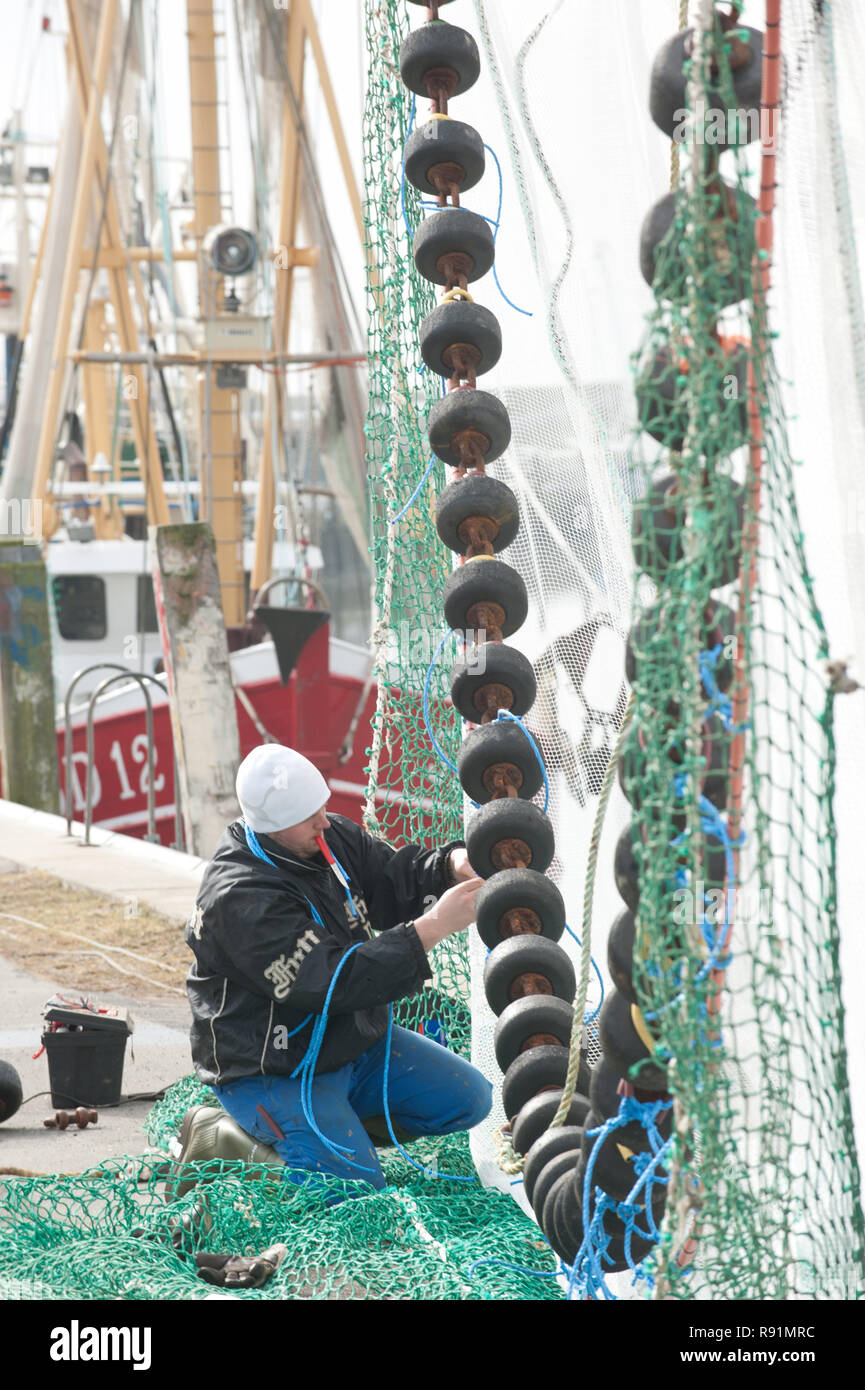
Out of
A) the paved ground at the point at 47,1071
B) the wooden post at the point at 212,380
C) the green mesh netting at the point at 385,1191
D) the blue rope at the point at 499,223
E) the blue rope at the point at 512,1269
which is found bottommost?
the paved ground at the point at 47,1071

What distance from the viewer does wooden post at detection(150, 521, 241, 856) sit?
9.54 m

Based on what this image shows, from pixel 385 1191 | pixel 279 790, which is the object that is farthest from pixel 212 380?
pixel 385 1191

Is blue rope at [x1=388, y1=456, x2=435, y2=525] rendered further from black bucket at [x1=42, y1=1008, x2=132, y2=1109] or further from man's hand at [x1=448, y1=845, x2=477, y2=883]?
black bucket at [x1=42, y1=1008, x2=132, y2=1109]

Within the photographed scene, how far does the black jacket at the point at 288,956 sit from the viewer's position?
153 inches

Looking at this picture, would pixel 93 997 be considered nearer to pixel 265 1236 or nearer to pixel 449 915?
pixel 265 1236

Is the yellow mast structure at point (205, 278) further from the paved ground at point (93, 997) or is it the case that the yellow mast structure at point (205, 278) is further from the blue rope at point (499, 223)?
the blue rope at point (499, 223)

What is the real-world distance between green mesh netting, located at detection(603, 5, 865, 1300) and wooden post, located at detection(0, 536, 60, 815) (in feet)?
32.4

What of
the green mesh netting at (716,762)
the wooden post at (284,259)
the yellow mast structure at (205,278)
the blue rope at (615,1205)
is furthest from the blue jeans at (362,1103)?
the wooden post at (284,259)

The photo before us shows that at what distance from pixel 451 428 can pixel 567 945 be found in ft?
4.84

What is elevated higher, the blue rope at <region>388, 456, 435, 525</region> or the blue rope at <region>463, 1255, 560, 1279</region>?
the blue rope at <region>388, 456, 435, 525</region>

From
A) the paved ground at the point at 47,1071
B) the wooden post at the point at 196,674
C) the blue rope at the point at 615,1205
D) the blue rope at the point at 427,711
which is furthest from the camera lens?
the wooden post at the point at 196,674

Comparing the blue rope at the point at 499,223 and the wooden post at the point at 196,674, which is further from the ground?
Answer: the blue rope at the point at 499,223

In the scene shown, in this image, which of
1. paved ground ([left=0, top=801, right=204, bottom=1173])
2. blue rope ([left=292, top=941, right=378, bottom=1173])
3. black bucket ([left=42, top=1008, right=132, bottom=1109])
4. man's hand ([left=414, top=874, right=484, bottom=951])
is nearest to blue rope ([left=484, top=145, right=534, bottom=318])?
man's hand ([left=414, top=874, right=484, bottom=951])

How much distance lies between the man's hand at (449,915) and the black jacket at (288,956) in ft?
0.10
